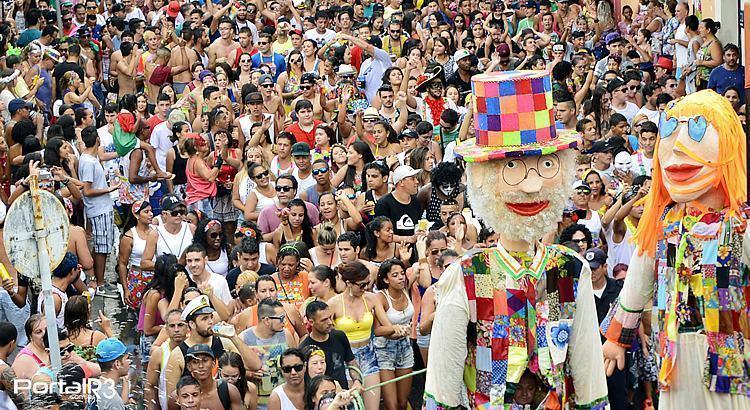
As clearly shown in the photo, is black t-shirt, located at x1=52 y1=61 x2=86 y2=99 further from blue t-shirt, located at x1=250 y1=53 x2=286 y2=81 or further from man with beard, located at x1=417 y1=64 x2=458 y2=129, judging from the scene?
man with beard, located at x1=417 y1=64 x2=458 y2=129

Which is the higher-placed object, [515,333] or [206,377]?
[515,333]

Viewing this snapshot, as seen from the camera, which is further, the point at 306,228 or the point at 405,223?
the point at 306,228

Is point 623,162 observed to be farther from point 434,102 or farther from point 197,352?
point 197,352

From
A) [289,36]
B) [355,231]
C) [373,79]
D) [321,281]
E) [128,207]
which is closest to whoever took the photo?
[321,281]

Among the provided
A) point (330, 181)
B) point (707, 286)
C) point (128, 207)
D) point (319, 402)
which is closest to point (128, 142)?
point (128, 207)

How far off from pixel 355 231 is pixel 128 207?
11.1 feet

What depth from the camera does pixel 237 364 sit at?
30.3ft

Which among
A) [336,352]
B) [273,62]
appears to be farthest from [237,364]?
[273,62]

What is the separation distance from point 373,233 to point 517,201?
4998 mm

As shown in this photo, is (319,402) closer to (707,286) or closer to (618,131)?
(707,286)

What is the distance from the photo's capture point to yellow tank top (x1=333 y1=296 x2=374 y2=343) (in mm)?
9977

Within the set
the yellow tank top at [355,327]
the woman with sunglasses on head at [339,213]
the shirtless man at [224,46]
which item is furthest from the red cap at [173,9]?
the yellow tank top at [355,327]

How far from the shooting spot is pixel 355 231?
39.7 ft

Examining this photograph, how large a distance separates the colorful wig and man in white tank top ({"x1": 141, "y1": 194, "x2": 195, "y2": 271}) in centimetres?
581
